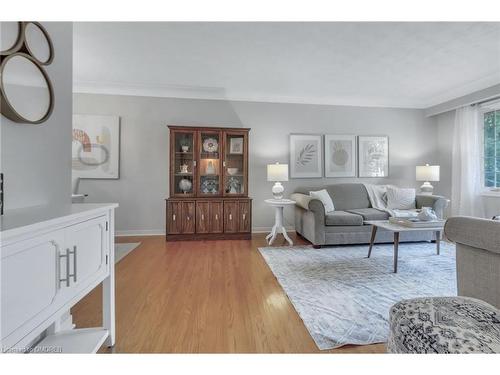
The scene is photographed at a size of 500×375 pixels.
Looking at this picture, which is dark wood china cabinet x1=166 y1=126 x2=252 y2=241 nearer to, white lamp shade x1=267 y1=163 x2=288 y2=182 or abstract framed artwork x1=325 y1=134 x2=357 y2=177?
white lamp shade x1=267 y1=163 x2=288 y2=182

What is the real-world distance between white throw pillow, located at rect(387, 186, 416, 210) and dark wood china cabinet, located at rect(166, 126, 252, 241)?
2.28 meters

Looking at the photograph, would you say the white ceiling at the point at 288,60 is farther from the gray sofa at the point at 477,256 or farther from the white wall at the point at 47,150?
the gray sofa at the point at 477,256

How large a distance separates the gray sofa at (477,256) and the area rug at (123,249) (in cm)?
316

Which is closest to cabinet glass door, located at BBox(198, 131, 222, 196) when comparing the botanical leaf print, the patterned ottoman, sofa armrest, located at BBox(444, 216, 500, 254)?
the botanical leaf print

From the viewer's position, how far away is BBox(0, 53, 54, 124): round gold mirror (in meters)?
1.03

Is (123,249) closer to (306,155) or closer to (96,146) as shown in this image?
(96,146)

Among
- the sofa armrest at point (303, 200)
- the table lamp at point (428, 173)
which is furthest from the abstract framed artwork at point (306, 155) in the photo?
the table lamp at point (428, 173)

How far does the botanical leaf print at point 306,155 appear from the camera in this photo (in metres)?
4.37

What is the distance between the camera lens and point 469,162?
393 centimetres

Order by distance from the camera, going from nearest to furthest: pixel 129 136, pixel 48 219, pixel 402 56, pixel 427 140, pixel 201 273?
pixel 48 219, pixel 201 273, pixel 402 56, pixel 129 136, pixel 427 140
